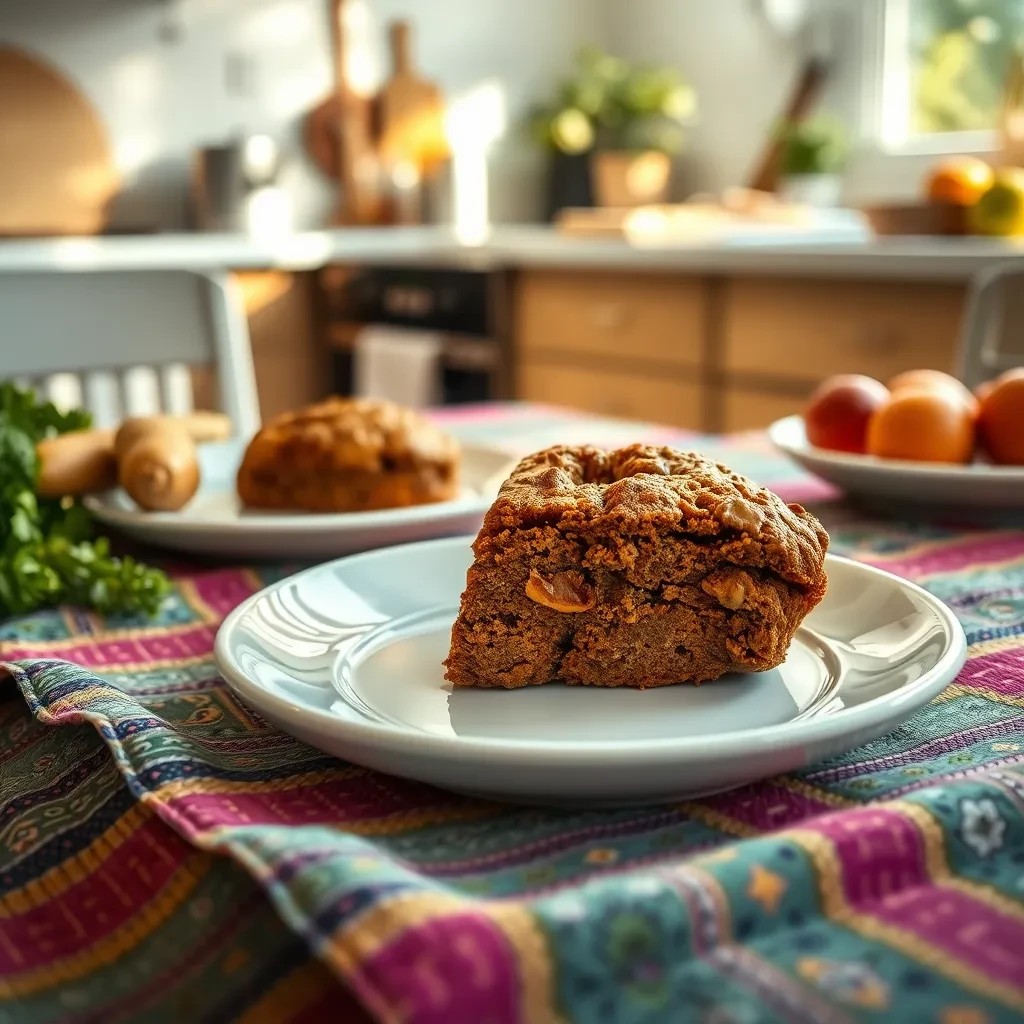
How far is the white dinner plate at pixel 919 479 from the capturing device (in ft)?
3.14

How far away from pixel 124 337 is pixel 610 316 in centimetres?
169

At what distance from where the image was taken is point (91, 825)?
57 centimetres

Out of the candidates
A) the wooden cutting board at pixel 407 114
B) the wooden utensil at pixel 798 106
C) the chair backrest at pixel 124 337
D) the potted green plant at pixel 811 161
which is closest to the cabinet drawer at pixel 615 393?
the potted green plant at pixel 811 161

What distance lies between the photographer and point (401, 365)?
3.52 meters

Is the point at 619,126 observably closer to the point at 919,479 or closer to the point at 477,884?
the point at 919,479

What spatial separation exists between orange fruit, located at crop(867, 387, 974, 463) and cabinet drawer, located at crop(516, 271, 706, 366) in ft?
6.46

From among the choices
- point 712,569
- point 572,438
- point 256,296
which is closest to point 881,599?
point 712,569

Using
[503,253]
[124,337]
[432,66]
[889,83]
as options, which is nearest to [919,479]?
[124,337]

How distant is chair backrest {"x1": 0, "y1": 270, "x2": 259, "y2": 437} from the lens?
1645mm

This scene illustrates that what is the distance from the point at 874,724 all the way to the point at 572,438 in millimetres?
898

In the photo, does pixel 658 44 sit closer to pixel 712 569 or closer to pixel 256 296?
pixel 256 296

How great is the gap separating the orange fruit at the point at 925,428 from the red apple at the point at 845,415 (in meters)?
0.04

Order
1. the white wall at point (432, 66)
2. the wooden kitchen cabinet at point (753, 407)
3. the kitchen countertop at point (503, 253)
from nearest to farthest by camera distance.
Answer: the kitchen countertop at point (503, 253) < the wooden kitchen cabinet at point (753, 407) < the white wall at point (432, 66)

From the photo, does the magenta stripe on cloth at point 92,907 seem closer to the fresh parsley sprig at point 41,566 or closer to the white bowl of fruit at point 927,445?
the fresh parsley sprig at point 41,566
